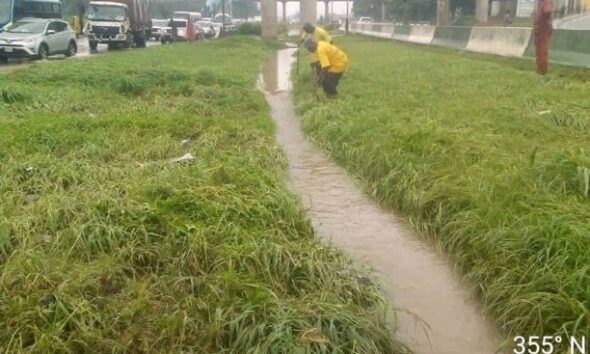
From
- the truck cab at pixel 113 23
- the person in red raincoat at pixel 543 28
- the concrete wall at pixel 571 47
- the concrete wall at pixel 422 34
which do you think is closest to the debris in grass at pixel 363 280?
the person in red raincoat at pixel 543 28

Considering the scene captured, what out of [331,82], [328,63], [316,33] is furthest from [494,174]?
[316,33]

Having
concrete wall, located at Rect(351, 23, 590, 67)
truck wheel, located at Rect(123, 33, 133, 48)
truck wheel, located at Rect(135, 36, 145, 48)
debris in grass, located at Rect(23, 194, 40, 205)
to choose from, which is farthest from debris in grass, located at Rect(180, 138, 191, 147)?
truck wheel, located at Rect(135, 36, 145, 48)

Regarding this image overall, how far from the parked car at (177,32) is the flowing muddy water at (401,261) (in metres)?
29.9

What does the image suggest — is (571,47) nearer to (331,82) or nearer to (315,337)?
(331,82)

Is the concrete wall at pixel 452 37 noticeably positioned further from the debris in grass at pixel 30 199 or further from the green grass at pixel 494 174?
the debris in grass at pixel 30 199

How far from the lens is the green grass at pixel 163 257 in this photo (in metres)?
3.20

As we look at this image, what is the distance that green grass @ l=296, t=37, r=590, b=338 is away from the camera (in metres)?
3.65

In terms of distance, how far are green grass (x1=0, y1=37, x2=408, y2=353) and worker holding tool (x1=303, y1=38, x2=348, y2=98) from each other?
12.6 feet

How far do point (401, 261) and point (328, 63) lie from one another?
6.67m

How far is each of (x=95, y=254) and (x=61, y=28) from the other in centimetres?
2013

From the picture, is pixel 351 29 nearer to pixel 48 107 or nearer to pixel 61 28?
pixel 61 28

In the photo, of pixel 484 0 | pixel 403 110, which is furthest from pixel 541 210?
pixel 484 0

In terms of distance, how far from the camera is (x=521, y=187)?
501 cm

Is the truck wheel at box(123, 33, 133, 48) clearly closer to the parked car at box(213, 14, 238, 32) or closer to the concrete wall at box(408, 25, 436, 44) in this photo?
the concrete wall at box(408, 25, 436, 44)
